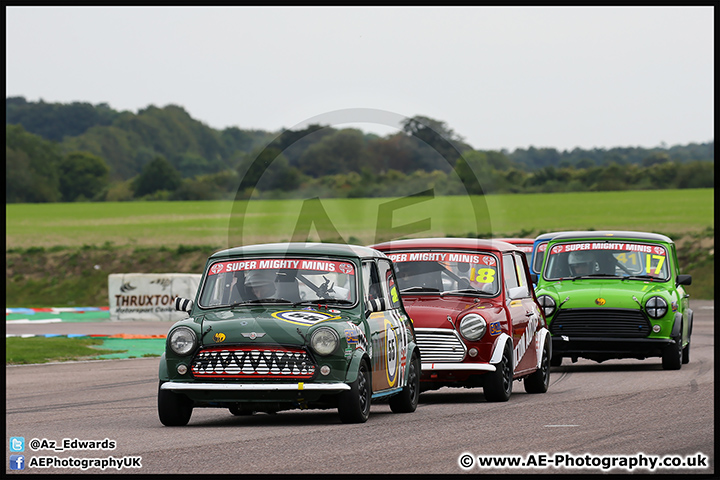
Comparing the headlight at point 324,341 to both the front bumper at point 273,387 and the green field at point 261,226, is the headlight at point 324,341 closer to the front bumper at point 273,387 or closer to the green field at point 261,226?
the front bumper at point 273,387

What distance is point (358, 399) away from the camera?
1073cm

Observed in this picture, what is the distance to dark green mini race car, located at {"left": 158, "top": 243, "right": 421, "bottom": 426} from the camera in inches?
414

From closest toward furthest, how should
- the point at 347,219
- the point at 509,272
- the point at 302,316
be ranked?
the point at 302,316 < the point at 509,272 < the point at 347,219

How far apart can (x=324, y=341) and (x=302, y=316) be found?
43 centimetres

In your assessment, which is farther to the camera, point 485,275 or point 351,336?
point 485,275

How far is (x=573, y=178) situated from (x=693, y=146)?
168ft

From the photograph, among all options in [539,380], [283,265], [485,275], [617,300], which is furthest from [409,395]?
[617,300]

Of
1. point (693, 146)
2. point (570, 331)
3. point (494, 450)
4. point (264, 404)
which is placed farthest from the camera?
point (693, 146)

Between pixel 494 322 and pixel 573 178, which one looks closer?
pixel 494 322

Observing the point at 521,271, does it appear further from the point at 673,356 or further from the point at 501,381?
the point at 673,356

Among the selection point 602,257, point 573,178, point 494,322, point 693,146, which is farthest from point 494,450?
point 693,146

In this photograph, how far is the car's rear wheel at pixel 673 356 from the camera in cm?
1719

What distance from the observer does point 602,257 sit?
18344mm

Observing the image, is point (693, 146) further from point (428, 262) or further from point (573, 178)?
point (428, 262)
